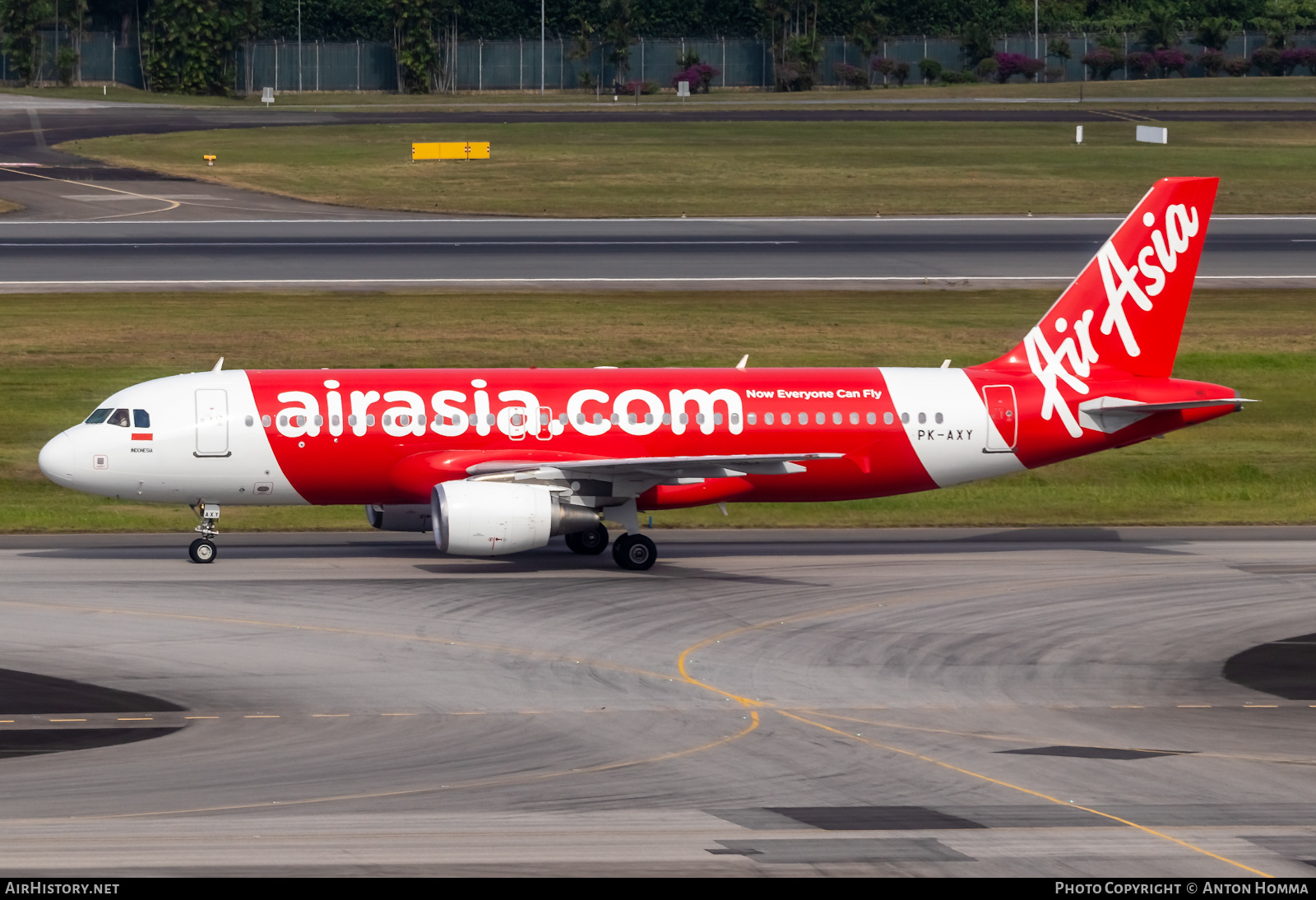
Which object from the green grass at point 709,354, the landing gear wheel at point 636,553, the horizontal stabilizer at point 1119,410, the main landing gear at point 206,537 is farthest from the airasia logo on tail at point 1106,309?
the main landing gear at point 206,537

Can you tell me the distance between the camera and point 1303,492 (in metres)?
49.0

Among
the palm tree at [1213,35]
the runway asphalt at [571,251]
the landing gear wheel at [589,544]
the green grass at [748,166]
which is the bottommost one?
the landing gear wheel at [589,544]

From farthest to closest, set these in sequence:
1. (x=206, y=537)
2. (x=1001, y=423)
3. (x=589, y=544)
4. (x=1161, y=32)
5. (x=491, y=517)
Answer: (x=1161, y=32) < (x=589, y=544) < (x=1001, y=423) < (x=206, y=537) < (x=491, y=517)

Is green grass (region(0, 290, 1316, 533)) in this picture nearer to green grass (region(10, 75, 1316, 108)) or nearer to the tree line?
green grass (region(10, 75, 1316, 108))

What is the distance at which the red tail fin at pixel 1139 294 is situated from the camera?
133ft

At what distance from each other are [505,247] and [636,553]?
4503cm

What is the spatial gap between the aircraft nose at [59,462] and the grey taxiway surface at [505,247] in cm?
3311

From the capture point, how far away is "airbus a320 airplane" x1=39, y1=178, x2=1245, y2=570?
37438mm

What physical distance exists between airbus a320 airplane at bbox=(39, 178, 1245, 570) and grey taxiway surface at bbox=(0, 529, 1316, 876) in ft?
5.68

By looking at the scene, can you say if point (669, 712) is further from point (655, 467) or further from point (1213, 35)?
point (1213, 35)

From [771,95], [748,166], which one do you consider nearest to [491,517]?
[748,166]

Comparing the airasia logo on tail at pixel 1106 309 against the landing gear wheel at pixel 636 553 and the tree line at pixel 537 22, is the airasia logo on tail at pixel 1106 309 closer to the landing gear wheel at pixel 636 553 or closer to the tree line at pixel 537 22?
the landing gear wheel at pixel 636 553

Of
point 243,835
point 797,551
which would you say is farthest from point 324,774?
point 797,551

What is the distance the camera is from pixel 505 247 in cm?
8050
